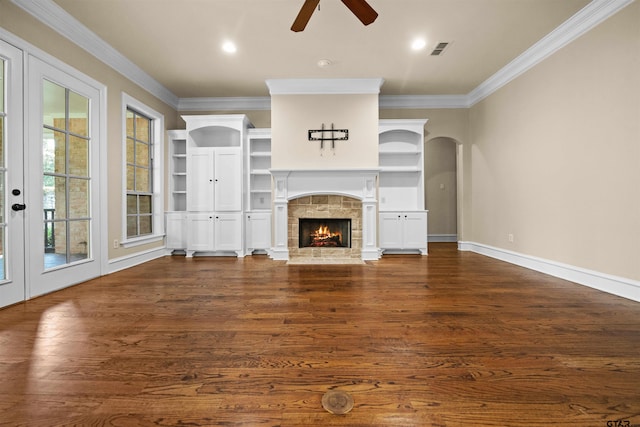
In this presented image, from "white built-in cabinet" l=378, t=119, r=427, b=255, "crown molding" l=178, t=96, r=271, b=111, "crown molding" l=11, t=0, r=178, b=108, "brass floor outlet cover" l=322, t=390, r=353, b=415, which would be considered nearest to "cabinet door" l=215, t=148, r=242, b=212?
"crown molding" l=178, t=96, r=271, b=111

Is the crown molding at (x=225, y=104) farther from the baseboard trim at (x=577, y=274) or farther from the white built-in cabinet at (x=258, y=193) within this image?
the baseboard trim at (x=577, y=274)

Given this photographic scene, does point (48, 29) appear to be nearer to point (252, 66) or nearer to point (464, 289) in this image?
point (252, 66)

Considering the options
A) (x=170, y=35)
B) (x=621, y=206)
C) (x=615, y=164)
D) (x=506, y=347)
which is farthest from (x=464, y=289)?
(x=170, y=35)

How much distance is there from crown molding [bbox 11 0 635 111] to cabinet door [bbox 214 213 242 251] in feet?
6.75

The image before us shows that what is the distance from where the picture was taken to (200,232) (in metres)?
5.13

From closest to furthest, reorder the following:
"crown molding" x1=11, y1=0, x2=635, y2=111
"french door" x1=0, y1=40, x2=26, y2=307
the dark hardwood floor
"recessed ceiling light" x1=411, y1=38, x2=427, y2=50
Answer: the dark hardwood floor, "french door" x1=0, y1=40, x2=26, y2=307, "crown molding" x1=11, y1=0, x2=635, y2=111, "recessed ceiling light" x1=411, y1=38, x2=427, y2=50

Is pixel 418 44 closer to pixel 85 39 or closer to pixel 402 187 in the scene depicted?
pixel 402 187

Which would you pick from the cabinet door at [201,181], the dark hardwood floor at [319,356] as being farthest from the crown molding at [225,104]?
the dark hardwood floor at [319,356]

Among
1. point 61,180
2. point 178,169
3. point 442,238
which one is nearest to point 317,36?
point 61,180

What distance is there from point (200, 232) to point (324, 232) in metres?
2.05

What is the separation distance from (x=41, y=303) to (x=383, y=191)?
15.6 ft

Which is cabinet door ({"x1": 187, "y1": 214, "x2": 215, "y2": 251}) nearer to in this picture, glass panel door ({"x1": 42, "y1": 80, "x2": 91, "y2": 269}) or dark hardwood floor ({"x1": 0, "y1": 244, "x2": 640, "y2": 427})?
glass panel door ({"x1": 42, "y1": 80, "x2": 91, "y2": 269})

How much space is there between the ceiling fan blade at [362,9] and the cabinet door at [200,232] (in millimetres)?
3758

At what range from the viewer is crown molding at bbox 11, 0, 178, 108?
2.88 meters
